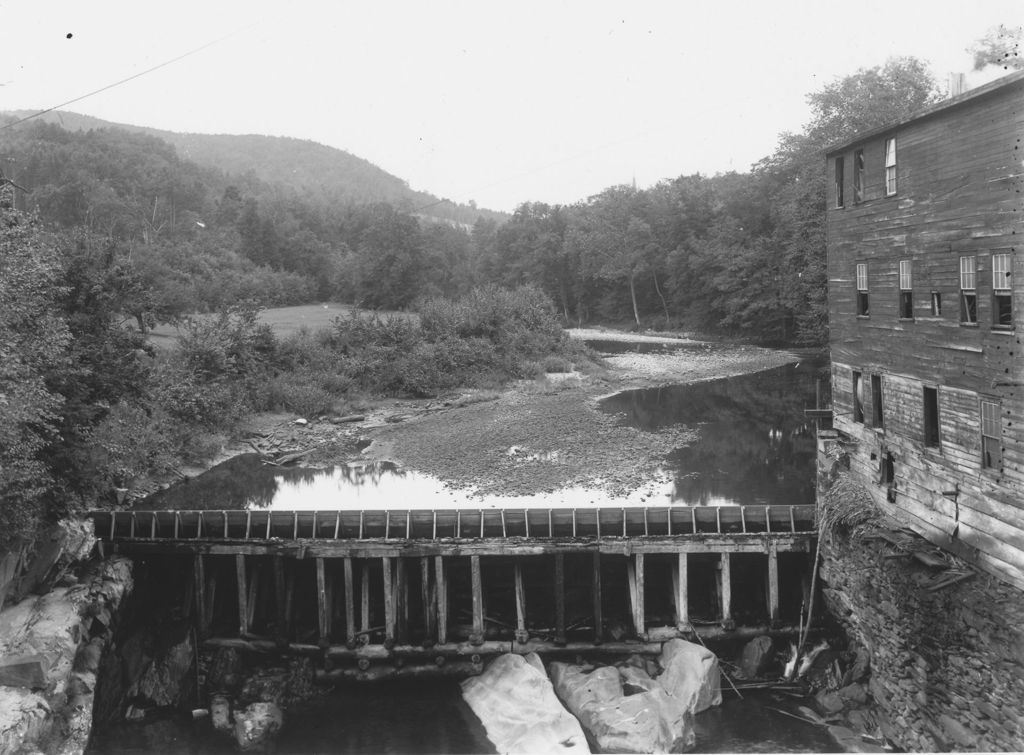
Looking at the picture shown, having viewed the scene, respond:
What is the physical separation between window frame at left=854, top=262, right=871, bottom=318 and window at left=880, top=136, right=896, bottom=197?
1883 millimetres

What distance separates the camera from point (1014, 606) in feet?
40.2

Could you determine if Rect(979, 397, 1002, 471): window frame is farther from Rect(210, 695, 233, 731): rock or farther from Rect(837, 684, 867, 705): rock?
Rect(210, 695, 233, 731): rock

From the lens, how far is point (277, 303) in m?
79.2

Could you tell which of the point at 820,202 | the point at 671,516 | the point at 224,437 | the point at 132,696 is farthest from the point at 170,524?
the point at 820,202

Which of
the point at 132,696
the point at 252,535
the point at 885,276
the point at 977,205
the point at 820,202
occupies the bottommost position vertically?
the point at 132,696

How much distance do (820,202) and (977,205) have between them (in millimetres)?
31467

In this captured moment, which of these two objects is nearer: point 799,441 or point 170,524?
point 170,524

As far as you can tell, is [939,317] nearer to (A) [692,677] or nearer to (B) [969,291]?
(B) [969,291]

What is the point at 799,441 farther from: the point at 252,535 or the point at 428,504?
Answer: the point at 252,535

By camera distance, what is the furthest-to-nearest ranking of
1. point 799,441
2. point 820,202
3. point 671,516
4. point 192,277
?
point 192,277
point 820,202
point 799,441
point 671,516

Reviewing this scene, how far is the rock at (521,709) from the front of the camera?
1452 cm

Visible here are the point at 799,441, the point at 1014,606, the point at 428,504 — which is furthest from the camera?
the point at 799,441

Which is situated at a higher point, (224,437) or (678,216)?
(678,216)

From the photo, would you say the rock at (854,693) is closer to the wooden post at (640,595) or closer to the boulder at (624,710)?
the boulder at (624,710)
